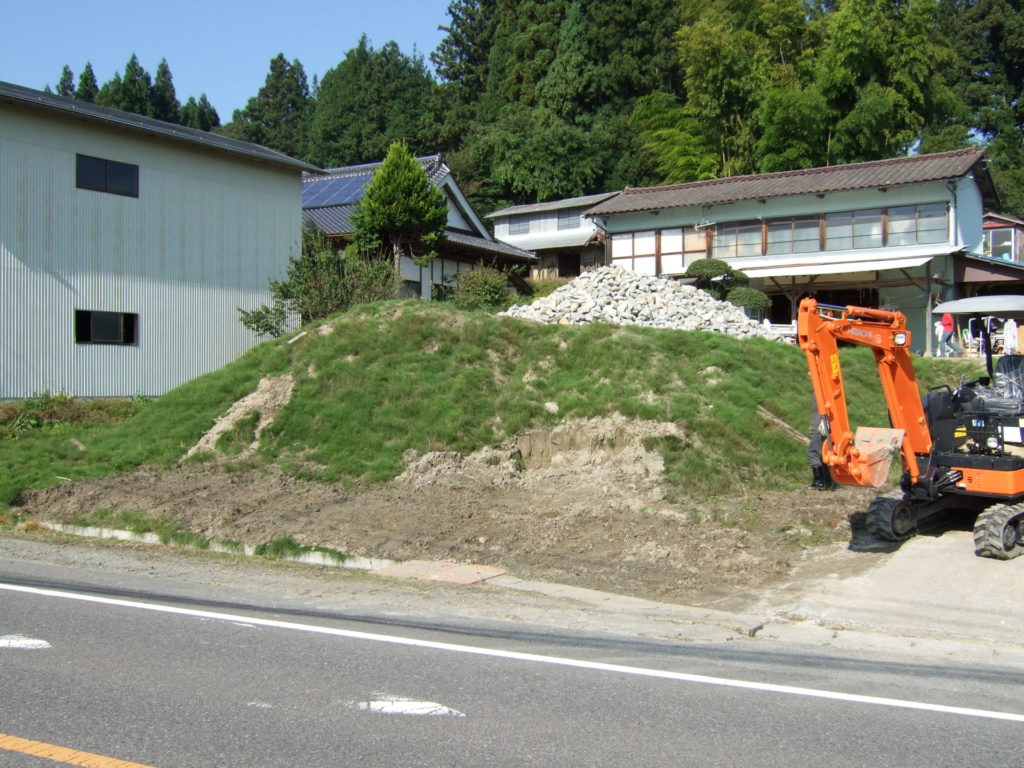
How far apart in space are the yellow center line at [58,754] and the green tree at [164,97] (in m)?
72.9

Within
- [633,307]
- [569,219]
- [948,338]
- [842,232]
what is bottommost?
[948,338]

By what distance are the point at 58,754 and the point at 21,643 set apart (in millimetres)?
2550

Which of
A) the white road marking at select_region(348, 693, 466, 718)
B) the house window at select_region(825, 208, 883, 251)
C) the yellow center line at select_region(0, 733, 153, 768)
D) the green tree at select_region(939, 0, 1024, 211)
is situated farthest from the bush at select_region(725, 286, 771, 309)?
the green tree at select_region(939, 0, 1024, 211)

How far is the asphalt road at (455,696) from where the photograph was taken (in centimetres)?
486

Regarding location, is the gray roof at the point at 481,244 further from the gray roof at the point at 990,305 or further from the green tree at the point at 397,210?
the gray roof at the point at 990,305

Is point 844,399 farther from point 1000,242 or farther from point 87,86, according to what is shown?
point 87,86

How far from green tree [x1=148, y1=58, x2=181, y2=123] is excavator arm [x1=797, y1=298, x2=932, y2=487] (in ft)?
231

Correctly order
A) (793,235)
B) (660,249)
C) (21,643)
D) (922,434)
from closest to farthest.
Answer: (21,643)
(922,434)
(793,235)
(660,249)

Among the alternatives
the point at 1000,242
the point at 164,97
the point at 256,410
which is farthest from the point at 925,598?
the point at 164,97

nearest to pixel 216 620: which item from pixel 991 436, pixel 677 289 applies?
pixel 991 436

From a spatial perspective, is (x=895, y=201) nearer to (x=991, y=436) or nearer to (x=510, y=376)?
(x=510, y=376)

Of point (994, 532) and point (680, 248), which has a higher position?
point (680, 248)

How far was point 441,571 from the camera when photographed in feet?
32.7

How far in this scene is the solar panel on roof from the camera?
35219mm
